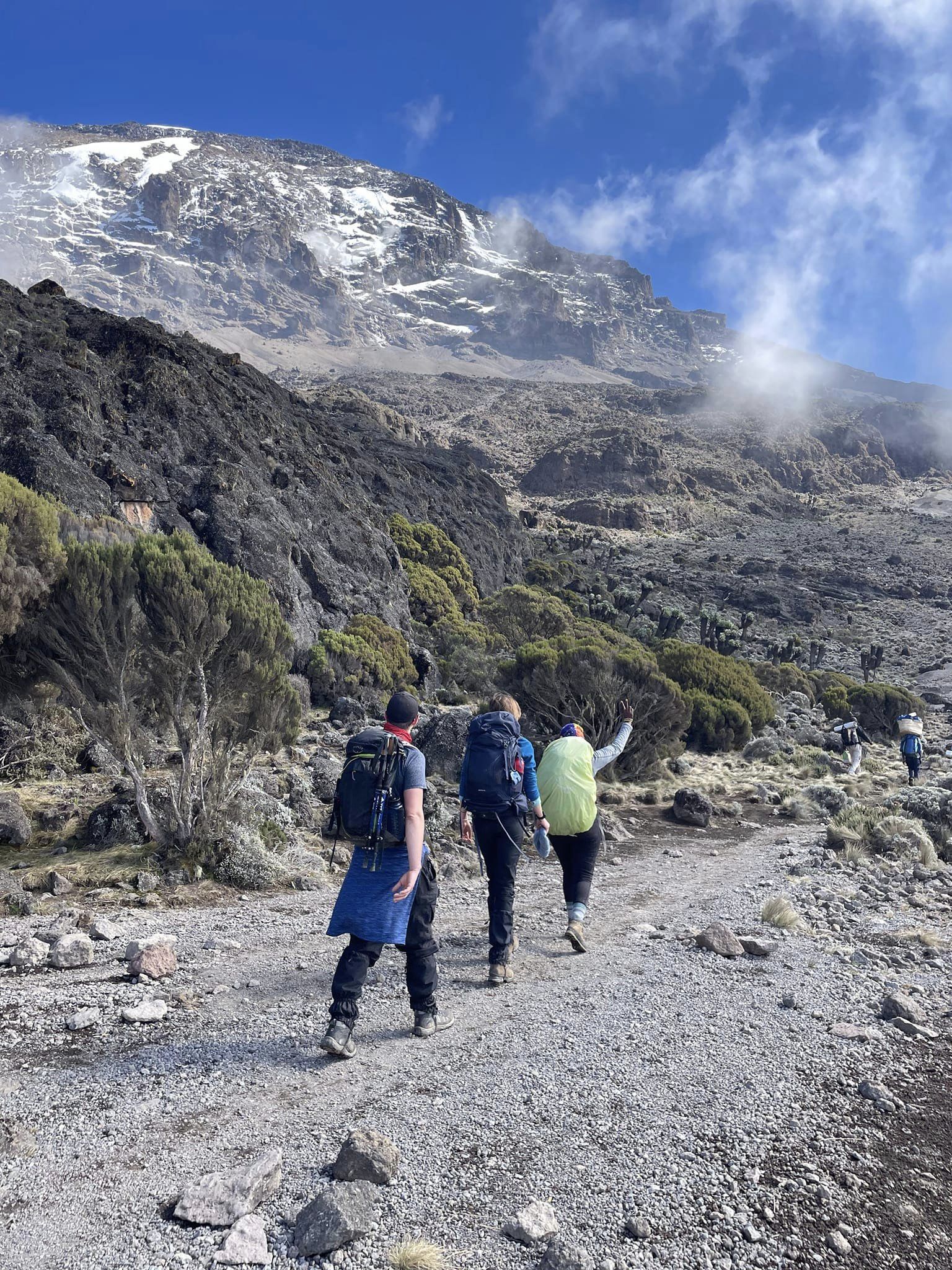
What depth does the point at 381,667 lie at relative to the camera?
21.0 meters

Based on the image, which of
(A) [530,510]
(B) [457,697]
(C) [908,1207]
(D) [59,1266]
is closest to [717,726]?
(B) [457,697]

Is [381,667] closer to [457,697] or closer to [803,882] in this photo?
[457,697]

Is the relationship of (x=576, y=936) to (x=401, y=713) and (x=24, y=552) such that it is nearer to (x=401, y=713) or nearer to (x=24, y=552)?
(x=401, y=713)

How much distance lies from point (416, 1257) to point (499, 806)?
8.38 ft

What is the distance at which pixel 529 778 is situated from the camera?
16.2 feet

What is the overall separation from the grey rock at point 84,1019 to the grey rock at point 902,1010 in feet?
15.2

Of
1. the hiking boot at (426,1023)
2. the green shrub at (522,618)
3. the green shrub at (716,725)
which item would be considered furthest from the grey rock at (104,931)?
the green shrub at (522,618)

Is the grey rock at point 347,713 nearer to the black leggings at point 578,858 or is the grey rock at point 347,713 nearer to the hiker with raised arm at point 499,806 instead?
the black leggings at point 578,858

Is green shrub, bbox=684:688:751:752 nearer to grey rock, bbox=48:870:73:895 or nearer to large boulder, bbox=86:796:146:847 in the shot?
large boulder, bbox=86:796:146:847

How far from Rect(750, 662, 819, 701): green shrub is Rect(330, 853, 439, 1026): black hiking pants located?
31.6 m

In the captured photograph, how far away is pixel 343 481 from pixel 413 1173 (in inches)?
1164

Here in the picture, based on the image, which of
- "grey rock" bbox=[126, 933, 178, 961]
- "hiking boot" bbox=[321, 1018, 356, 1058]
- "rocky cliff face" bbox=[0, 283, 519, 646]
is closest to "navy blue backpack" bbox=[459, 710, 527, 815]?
"hiking boot" bbox=[321, 1018, 356, 1058]

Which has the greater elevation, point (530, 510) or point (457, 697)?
point (530, 510)

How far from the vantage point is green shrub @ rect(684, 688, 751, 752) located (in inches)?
825
